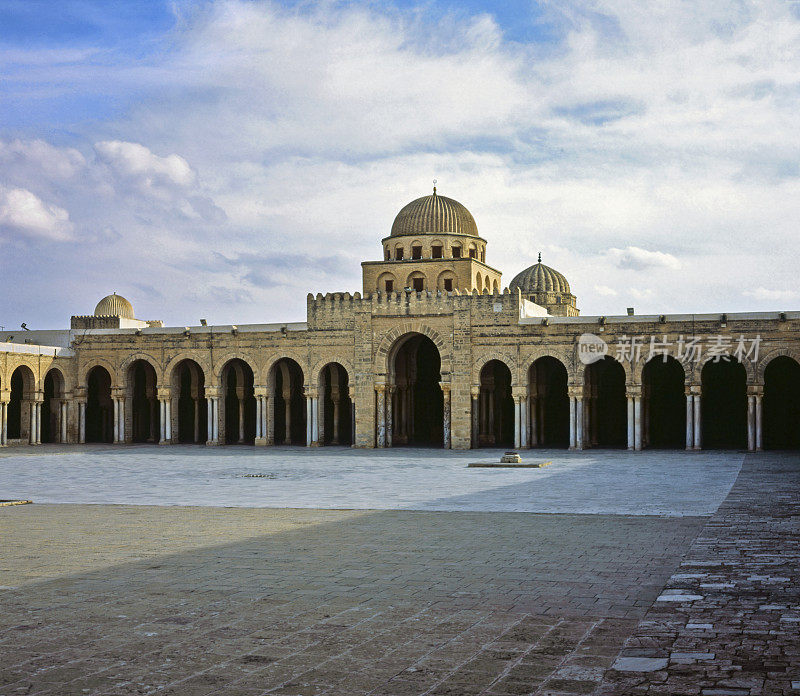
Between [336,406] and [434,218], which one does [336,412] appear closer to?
[336,406]

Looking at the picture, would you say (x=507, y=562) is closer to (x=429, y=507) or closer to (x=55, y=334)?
(x=429, y=507)

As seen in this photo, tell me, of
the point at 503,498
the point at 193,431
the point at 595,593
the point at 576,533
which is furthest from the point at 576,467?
the point at 193,431

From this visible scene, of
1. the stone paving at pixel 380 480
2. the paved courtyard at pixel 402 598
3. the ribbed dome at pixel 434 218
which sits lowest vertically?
the stone paving at pixel 380 480

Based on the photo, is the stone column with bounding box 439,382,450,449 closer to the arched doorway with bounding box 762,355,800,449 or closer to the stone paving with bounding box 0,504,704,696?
the arched doorway with bounding box 762,355,800,449

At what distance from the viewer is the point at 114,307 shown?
143 feet

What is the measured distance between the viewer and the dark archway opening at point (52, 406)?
→ 1435 inches

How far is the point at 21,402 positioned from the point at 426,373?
50.8 ft

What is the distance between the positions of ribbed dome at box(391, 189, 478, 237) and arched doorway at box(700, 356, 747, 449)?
1043 cm

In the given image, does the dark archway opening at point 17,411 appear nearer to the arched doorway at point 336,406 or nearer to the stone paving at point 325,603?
the arched doorway at point 336,406

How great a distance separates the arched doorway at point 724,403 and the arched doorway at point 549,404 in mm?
4925

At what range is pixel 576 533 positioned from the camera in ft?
35.3

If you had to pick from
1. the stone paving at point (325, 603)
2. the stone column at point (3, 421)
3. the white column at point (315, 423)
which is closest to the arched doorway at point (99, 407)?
the stone column at point (3, 421)

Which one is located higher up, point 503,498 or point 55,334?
point 55,334

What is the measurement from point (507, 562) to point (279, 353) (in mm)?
25519
